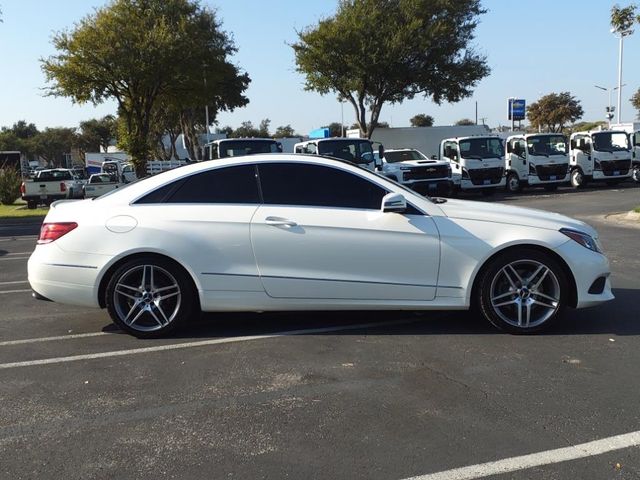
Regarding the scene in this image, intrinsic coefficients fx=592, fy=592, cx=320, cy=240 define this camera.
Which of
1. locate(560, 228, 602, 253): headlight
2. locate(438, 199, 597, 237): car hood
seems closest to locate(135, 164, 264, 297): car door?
locate(438, 199, 597, 237): car hood

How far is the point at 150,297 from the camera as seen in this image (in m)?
5.20

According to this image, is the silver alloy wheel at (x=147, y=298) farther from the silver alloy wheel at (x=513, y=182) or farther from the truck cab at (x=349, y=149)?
the silver alloy wheel at (x=513, y=182)

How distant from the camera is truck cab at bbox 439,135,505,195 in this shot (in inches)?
868

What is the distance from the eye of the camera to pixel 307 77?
111 ft

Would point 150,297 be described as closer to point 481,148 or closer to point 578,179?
point 481,148

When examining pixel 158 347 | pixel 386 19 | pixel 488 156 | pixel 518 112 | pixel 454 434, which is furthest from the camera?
pixel 518 112

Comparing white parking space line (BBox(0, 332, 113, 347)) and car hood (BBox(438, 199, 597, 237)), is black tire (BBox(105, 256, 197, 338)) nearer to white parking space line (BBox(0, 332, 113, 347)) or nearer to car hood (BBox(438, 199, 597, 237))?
white parking space line (BBox(0, 332, 113, 347))

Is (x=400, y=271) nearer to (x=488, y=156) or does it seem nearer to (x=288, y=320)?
(x=288, y=320)

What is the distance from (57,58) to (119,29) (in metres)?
2.84

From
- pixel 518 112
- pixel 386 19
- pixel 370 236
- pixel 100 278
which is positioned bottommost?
pixel 100 278

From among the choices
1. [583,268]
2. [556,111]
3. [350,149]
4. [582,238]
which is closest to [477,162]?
[350,149]

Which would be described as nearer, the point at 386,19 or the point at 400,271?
the point at 400,271

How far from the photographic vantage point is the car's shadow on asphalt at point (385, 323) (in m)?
5.32

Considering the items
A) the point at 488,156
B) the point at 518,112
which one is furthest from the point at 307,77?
the point at 518,112
